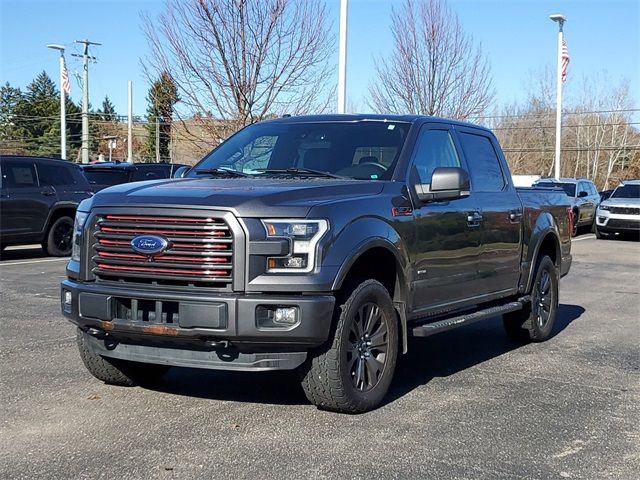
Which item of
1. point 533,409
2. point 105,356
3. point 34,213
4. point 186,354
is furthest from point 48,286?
point 533,409

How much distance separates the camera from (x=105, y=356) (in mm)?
5418

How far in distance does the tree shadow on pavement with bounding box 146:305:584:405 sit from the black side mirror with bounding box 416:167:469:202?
1.40 metres

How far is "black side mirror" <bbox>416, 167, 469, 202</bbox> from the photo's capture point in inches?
230

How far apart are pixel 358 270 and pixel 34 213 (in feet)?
36.3

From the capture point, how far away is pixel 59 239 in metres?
15.5

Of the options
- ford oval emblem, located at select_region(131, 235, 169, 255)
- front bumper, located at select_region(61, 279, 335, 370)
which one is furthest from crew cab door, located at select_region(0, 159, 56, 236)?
ford oval emblem, located at select_region(131, 235, 169, 255)

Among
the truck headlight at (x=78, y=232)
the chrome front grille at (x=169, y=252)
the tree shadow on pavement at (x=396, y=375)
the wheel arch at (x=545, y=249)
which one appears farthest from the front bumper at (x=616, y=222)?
the chrome front grille at (x=169, y=252)

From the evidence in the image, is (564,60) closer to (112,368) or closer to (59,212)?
(59,212)

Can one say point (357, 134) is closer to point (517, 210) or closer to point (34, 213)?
point (517, 210)

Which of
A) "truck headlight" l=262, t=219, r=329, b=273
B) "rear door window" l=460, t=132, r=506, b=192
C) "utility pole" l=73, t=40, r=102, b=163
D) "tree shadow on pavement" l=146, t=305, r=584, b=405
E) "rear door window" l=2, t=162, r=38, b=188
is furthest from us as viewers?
"utility pole" l=73, t=40, r=102, b=163

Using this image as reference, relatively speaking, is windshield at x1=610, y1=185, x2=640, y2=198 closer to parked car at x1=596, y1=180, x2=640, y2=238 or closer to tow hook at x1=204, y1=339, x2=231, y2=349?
parked car at x1=596, y1=180, x2=640, y2=238

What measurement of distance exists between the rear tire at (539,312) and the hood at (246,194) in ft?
9.31

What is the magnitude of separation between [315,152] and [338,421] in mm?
2115

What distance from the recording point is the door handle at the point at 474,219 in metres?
6.53
